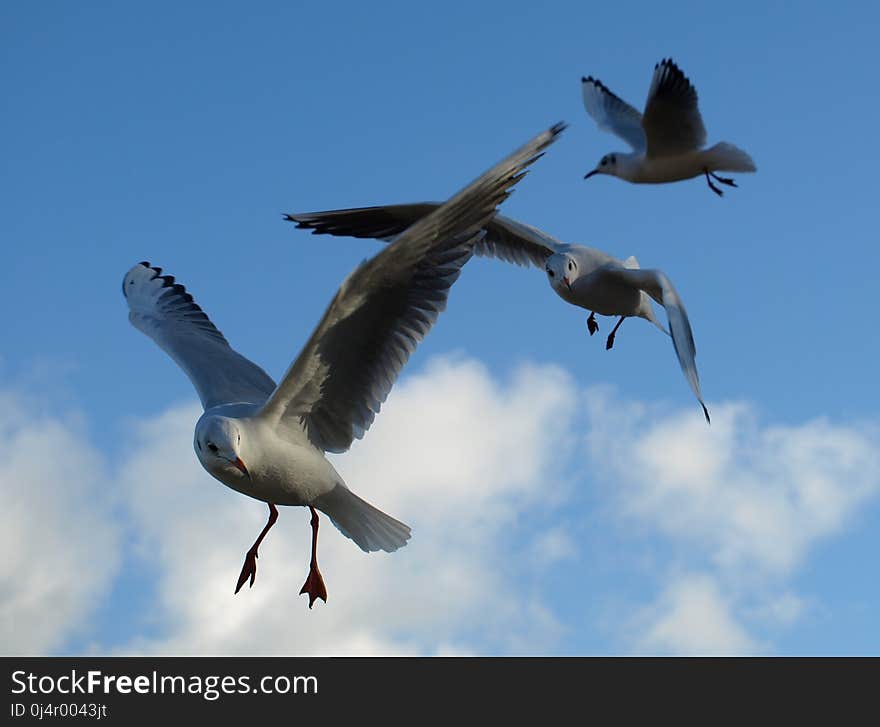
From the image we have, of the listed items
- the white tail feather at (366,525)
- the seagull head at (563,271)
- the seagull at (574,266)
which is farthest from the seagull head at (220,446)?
the seagull head at (563,271)

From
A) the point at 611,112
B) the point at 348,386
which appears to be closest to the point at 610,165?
the point at 611,112

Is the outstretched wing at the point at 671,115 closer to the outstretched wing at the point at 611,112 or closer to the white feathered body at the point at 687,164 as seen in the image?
the white feathered body at the point at 687,164

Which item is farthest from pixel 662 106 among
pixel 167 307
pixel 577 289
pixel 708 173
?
pixel 167 307

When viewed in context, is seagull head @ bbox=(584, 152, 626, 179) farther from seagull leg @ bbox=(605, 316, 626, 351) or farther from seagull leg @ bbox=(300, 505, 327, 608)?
seagull leg @ bbox=(300, 505, 327, 608)

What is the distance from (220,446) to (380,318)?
81 cm

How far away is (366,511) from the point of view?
5352mm

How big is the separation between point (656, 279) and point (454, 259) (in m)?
1.40

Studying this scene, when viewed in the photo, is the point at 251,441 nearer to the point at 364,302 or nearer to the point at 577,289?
the point at 364,302

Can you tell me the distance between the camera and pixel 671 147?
880cm

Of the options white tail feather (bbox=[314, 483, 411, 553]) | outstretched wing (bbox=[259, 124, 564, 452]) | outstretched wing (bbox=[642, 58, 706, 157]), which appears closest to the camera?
outstretched wing (bbox=[259, 124, 564, 452])

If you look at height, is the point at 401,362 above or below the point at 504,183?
below

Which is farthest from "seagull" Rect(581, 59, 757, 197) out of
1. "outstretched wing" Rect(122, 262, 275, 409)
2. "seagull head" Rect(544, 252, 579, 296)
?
"outstretched wing" Rect(122, 262, 275, 409)

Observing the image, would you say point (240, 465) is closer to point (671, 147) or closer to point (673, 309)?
point (673, 309)

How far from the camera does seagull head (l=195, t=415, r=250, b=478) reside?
4711mm
